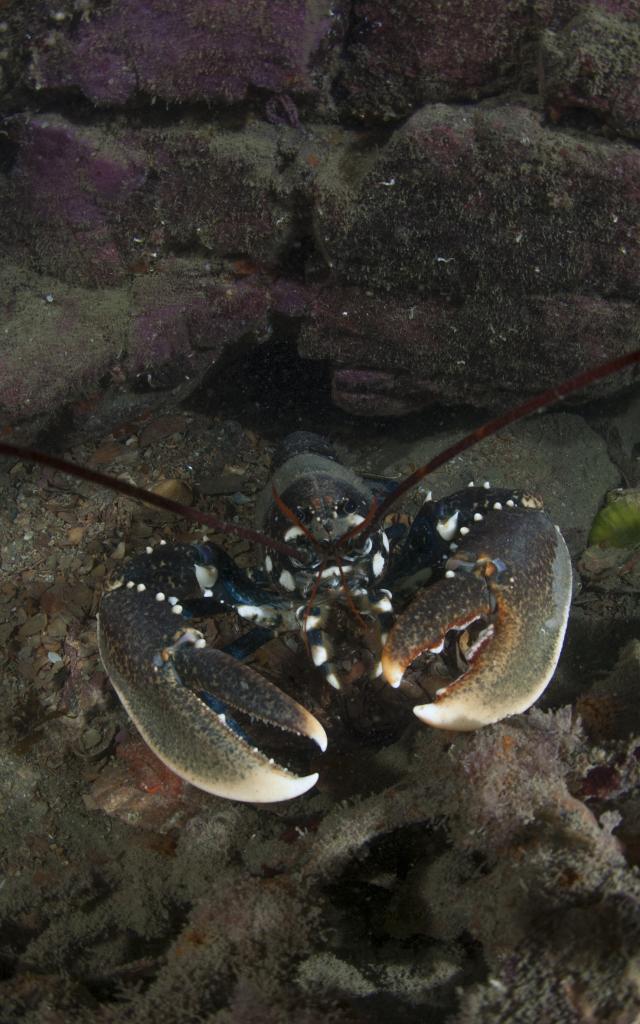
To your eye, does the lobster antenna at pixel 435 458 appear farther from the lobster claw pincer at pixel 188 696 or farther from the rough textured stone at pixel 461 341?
the rough textured stone at pixel 461 341

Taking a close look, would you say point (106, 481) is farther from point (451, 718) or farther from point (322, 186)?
point (322, 186)

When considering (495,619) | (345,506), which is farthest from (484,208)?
(495,619)

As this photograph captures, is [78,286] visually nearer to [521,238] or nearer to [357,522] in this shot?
[357,522]

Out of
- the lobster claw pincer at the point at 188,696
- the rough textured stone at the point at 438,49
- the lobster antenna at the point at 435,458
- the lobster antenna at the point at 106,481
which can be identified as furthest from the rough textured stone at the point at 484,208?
the lobster claw pincer at the point at 188,696

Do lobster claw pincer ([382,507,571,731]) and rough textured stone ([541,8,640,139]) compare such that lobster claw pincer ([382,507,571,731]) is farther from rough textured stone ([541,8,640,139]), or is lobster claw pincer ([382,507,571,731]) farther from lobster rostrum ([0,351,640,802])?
rough textured stone ([541,8,640,139])

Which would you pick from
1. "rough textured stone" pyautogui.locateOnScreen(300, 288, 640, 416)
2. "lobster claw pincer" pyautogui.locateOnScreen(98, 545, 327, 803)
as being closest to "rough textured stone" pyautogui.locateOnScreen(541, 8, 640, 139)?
"rough textured stone" pyautogui.locateOnScreen(300, 288, 640, 416)

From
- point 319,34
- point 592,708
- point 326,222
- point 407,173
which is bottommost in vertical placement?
point 592,708

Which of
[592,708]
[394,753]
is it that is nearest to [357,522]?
[394,753]
